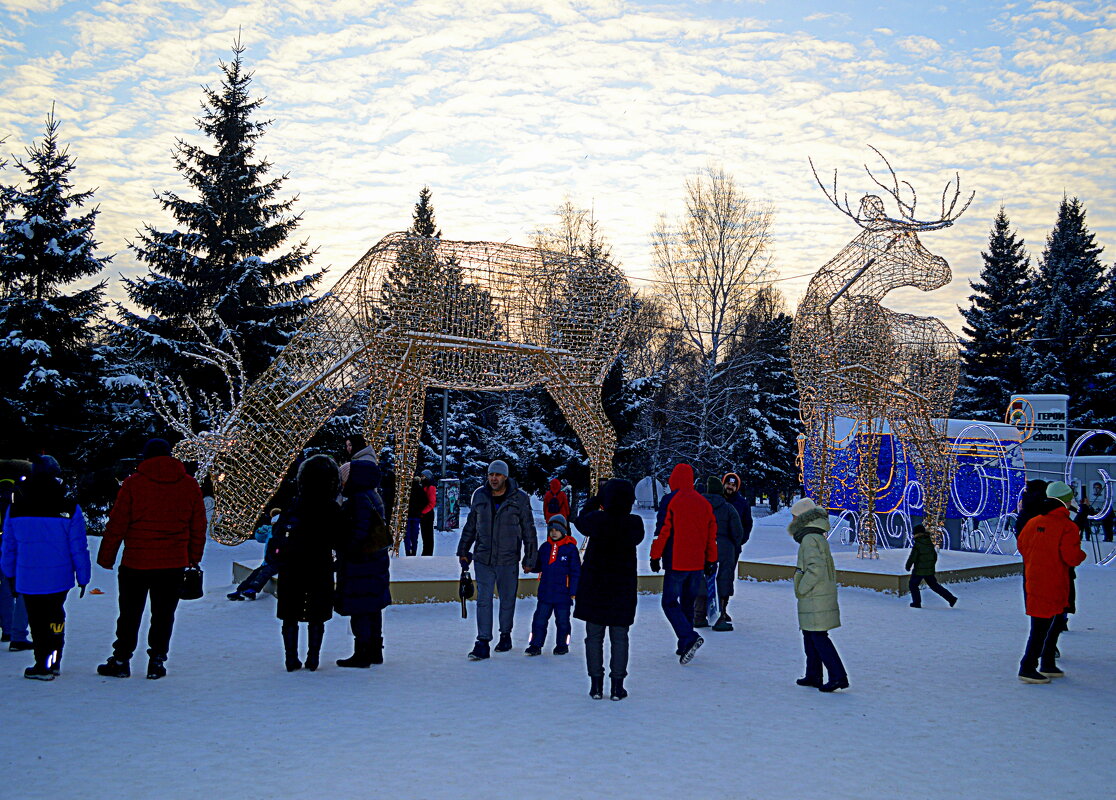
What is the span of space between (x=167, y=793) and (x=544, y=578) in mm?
4316

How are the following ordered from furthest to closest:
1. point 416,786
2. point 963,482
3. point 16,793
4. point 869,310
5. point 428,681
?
point 963,482 → point 869,310 → point 428,681 → point 416,786 → point 16,793

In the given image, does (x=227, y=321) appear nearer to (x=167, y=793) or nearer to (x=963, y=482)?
(x=963, y=482)

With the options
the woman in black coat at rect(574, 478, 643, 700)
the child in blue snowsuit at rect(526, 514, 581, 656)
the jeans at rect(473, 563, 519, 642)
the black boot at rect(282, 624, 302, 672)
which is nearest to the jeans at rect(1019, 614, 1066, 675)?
the woman in black coat at rect(574, 478, 643, 700)

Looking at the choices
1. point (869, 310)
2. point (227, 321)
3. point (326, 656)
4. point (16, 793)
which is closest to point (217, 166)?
point (227, 321)

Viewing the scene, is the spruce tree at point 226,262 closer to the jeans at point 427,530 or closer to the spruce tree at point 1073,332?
the jeans at point 427,530

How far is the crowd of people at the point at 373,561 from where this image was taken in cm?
657

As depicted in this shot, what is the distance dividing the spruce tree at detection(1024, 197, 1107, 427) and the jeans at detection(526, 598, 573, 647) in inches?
1275

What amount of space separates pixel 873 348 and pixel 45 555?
1111 centimetres

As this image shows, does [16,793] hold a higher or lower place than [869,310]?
lower

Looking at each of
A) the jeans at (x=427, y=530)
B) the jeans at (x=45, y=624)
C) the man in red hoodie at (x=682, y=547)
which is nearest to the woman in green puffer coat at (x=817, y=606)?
the man in red hoodie at (x=682, y=547)

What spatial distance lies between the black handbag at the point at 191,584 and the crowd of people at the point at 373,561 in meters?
0.04

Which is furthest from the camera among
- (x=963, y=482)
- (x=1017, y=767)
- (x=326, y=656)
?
(x=963, y=482)

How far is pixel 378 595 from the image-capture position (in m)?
7.29

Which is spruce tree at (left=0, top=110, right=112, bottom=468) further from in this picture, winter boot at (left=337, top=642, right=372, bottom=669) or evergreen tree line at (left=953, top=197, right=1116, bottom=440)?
evergreen tree line at (left=953, top=197, right=1116, bottom=440)
